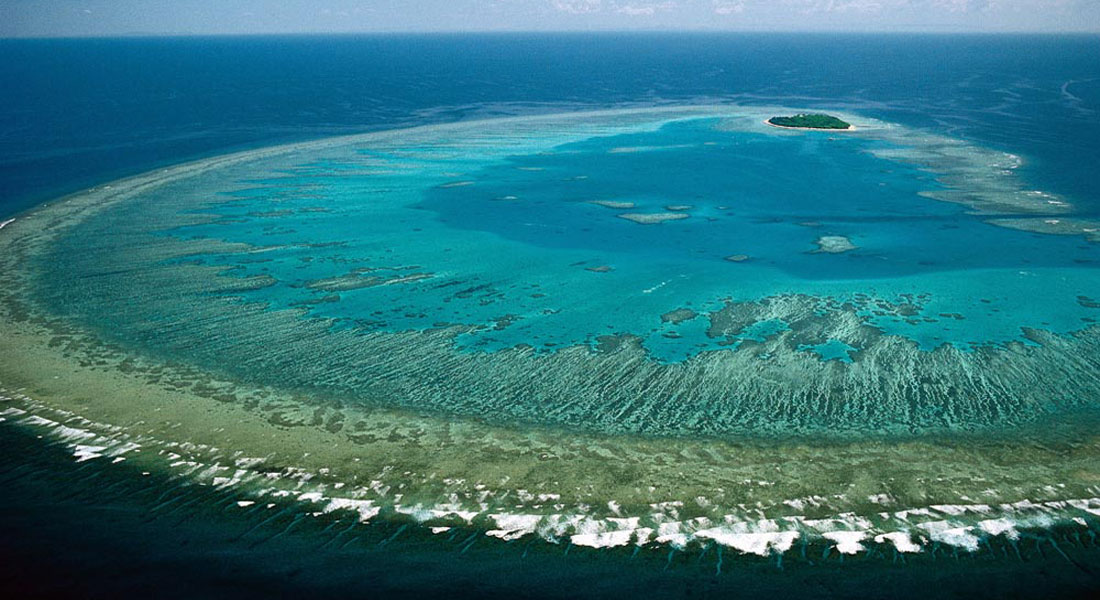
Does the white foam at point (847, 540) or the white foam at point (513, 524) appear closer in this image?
the white foam at point (847, 540)

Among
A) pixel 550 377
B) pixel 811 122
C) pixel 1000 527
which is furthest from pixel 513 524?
pixel 811 122

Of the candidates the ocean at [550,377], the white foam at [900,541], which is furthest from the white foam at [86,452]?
the white foam at [900,541]

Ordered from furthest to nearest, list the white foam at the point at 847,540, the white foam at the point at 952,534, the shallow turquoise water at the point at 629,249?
the shallow turquoise water at the point at 629,249, the white foam at the point at 952,534, the white foam at the point at 847,540

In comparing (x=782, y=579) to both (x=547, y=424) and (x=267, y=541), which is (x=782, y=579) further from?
(x=267, y=541)

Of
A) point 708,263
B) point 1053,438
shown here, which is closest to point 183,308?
point 708,263

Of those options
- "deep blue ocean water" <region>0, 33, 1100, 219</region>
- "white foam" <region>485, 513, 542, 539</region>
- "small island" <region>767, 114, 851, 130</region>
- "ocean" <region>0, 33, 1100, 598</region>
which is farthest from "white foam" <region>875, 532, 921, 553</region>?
"small island" <region>767, 114, 851, 130</region>

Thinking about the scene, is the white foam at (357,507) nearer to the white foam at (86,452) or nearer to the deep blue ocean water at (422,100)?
the white foam at (86,452)

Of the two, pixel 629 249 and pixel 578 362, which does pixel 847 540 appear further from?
pixel 629 249
